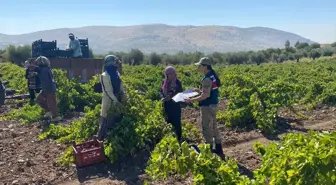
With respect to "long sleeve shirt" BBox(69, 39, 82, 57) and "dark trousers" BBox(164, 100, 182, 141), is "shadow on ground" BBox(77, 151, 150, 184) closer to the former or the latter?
"dark trousers" BBox(164, 100, 182, 141)

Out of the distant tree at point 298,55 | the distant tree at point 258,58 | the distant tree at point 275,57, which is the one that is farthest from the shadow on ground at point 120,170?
the distant tree at point 298,55

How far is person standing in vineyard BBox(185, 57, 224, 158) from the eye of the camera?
6.70m

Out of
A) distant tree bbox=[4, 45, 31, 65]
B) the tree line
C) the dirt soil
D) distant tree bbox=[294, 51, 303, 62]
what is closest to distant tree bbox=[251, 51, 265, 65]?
the tree line

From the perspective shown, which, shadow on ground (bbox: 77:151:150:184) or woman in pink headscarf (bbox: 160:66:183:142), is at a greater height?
woman in pink headscarf (bbox: 160:66:183:142)

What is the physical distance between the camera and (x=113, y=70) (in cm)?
726

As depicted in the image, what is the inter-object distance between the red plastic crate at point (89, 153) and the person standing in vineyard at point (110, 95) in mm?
312

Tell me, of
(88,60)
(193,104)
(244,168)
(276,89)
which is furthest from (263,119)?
(88,60)

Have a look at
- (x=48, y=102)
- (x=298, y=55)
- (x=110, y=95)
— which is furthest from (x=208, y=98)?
(x=298, y=55)

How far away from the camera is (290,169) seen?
316 centimetres

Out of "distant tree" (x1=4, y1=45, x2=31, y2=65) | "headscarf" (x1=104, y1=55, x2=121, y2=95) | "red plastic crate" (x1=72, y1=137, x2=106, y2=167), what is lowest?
"red plastic crate" (x1=72, y1=137, x2=106, y2=167)

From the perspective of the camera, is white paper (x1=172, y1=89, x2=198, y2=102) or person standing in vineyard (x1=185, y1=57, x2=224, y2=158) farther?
white paper (x1=172, y1=89, x2=198, y2=102)

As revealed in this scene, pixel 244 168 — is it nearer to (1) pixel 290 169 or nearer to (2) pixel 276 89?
(1) pixel 290 169

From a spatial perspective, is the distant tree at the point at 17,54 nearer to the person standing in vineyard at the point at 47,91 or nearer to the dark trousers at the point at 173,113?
the person standing in vineyard at the point at 47,91

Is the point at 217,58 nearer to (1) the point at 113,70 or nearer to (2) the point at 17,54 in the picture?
(2) the point at 17,54
